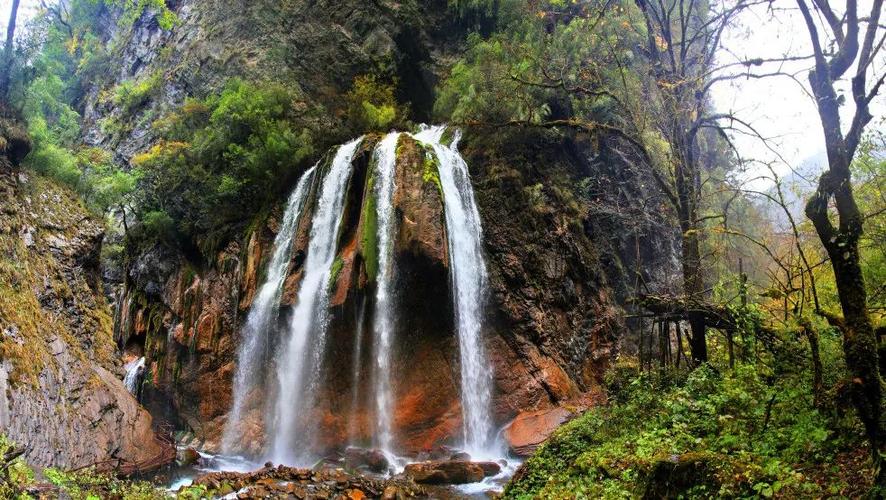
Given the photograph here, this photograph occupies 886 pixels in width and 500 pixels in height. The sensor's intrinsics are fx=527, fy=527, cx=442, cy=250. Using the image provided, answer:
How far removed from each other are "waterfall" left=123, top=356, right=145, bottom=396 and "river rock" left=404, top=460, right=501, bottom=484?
11208 mm

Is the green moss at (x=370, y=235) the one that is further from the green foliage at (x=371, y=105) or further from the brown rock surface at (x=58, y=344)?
the brown rock surface at (x=58, y=344)

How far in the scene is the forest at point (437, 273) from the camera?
228 inches

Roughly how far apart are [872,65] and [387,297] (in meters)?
10.5

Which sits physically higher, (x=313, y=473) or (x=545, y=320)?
(x=545, y=320)

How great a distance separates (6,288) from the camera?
356 inches

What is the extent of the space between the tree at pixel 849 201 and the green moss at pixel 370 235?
10.1 metres

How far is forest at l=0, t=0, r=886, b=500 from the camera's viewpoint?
579 centimetres

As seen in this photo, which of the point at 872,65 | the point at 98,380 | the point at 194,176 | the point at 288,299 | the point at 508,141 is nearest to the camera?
the point at 872,65

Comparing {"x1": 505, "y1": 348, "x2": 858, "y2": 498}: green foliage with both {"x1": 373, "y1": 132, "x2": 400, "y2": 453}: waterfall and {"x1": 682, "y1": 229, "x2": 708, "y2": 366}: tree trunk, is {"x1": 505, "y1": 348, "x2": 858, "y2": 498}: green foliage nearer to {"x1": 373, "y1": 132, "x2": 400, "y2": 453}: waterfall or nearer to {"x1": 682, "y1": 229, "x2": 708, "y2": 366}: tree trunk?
{"x1": 682, "y1": 229, "x2": 708, "y2": 366}: tree trunk

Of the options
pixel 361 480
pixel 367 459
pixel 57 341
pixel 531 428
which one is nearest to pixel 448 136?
pixel 531 428

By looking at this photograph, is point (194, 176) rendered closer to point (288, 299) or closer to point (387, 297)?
point (288, 299)

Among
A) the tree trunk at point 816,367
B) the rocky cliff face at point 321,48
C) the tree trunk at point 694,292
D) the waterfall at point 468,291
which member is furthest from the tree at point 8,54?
the tree trunk at point 816,367

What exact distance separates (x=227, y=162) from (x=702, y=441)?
17.8m

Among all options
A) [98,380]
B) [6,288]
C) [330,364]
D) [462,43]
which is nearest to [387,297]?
[330,364]
